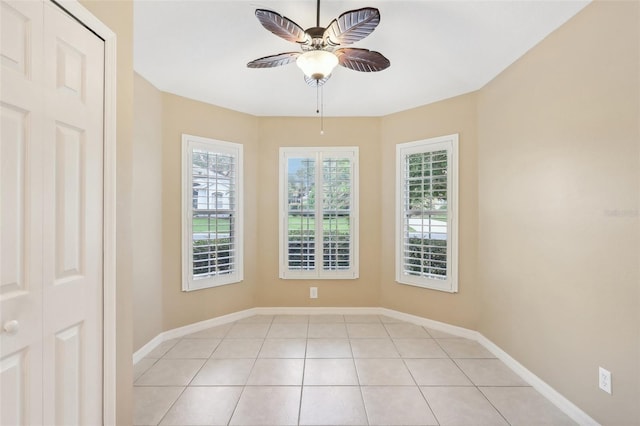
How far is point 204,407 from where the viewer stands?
1.99 meters

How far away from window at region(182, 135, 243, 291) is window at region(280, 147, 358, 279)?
596 millimetres

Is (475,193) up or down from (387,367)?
up

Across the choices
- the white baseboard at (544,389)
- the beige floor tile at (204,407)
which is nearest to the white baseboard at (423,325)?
the white baseboard at (544,389)

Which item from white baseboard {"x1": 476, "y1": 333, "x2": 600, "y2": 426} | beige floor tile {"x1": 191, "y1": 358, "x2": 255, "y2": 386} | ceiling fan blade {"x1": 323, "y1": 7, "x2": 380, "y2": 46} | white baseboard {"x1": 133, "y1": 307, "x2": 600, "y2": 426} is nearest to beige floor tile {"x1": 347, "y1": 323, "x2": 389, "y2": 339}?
white baseboard {"x1": 133, "y1": 307, "x2": 600, "y2": 426}

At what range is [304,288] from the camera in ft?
12.4

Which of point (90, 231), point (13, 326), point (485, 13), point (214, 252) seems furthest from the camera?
point (214, 252)

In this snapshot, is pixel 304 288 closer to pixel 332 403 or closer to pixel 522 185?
pixel 332 403

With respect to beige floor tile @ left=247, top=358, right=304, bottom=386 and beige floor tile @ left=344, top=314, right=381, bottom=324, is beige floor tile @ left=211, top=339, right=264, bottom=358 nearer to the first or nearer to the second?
beige floor tile @ left=247, top=358, right=304, bottom=386

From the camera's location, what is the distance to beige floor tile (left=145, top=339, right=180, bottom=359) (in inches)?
107

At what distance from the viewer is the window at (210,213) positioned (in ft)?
10.5

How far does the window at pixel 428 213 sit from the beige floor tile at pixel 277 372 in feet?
5.74

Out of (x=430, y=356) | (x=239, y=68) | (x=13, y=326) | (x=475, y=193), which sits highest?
(x=239, y=68)

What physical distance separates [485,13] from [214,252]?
133 inches

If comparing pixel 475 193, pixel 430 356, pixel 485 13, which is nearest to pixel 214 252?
pixel 430 356
